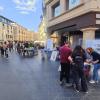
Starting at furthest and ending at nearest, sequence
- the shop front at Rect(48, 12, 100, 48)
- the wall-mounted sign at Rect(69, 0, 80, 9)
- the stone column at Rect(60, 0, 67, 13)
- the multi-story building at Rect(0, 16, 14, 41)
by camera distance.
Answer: the multi-story building at Rect(0, 16, 14, 41)
the stone column at Rect(60, 0, 67, 13)
the wall-mounted sign at Rect(69, 0, 80, 9)
the shop front at Rect(48, 12, 100, 48)

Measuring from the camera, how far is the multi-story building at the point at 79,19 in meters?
22.6

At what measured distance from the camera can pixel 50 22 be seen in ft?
128

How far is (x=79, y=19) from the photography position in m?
25.6

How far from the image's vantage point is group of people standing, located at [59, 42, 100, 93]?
1138cm

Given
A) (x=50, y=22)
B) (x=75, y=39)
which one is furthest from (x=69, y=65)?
(x=50, y=22)

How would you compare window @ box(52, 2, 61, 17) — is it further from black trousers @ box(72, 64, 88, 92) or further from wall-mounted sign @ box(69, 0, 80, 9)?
black trousers @ box(72, 64, 88, 92)

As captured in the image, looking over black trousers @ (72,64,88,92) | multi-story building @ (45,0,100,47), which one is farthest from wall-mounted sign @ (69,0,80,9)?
black trousers @ (72,64,88,92)

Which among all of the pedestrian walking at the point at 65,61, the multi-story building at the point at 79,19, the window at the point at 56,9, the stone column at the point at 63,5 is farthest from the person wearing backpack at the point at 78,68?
the window at the point at 56,9

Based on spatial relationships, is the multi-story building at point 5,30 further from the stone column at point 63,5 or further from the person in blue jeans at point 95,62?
the person in blue jeans at point 95,62

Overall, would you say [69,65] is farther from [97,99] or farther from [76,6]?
[76,6]

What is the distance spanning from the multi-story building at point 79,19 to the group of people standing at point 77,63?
9897mm

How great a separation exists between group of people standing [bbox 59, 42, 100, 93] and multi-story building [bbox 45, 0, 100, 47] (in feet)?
32.5

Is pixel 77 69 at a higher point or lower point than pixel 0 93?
higher

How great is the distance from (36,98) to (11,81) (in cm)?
409
